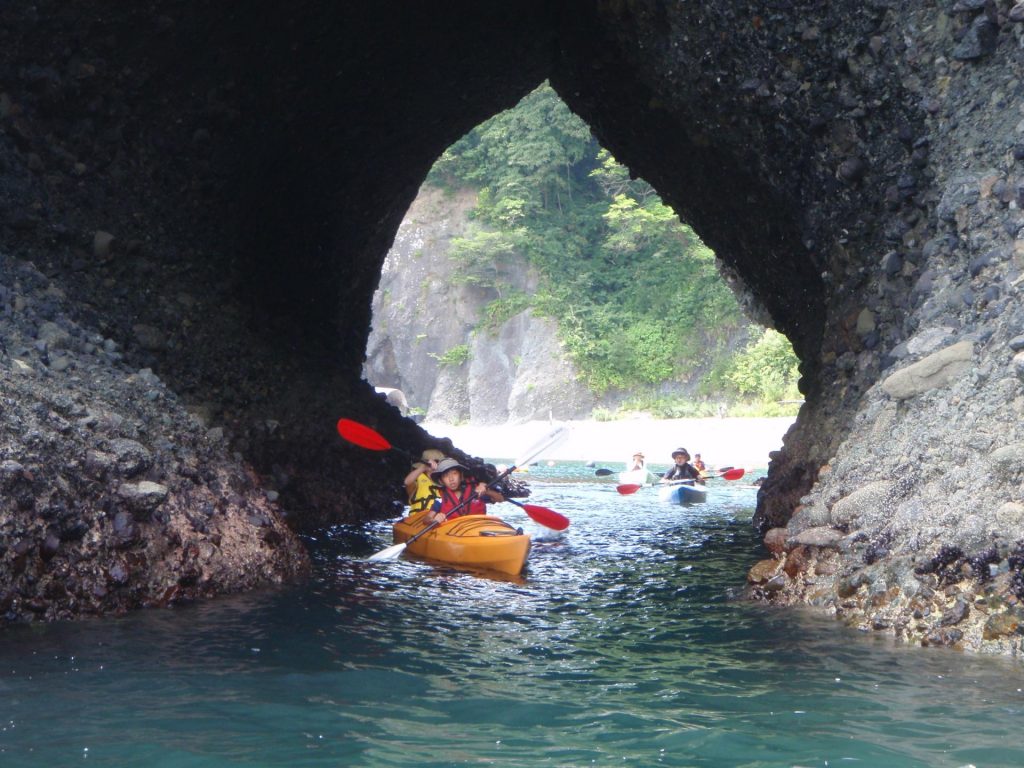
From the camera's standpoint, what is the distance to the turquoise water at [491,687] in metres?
3.67

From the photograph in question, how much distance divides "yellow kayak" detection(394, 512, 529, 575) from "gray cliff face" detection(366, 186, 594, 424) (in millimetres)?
24049

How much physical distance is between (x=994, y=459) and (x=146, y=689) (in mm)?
4144

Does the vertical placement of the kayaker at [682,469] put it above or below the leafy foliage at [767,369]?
below

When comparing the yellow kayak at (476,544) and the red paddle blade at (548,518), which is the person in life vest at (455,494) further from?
the red paddle blade at (548,518)

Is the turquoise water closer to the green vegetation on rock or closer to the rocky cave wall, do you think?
the rocky cave wall

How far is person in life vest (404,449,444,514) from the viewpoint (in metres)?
9.88

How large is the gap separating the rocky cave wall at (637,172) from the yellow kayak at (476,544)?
1.80 metres

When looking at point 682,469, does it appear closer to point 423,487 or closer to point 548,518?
point 548,518

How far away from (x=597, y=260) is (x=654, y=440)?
429 inches

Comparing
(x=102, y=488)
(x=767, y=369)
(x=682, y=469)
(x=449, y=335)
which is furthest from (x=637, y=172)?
(x=449, y=335)

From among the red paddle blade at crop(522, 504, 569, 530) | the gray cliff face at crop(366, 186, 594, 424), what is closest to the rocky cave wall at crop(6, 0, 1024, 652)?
the red paddle blade at crop(522, 504, 569, 530)

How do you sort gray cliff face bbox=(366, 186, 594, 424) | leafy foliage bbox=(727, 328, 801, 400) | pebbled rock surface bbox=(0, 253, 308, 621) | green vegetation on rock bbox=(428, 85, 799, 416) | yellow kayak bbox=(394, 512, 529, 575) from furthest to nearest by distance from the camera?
gray cliff face bbox=(366, 186, 594, 424) → green vegetation on rock bbox=(428, 85, 799, 416) → leafy foliage bbox=(727, 328, 801, 400) → yellow kayak bbox=(394, 512, 529, 575) → pebbled rock surface bbox=(0, 253, 308, 621)

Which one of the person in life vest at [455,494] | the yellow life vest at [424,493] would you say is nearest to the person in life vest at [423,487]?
the yellow life vest at [424,493]

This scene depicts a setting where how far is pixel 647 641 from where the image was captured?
5.64m
